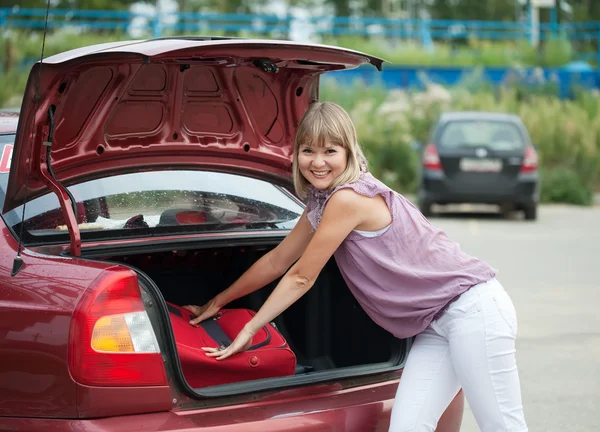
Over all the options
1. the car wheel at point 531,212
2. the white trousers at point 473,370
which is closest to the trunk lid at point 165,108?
the white trousers at point 473,370

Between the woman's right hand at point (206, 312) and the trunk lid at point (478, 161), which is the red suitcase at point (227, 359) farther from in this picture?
the trunk lid at point (478, 161)

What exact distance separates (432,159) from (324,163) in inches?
471

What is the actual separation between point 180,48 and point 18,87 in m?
18.6

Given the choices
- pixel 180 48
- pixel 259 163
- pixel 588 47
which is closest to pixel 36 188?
pixel 180 48

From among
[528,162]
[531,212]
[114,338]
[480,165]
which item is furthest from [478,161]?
[114,338]

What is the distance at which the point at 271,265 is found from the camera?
11.6 ft

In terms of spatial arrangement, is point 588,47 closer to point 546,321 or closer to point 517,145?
point 517,145

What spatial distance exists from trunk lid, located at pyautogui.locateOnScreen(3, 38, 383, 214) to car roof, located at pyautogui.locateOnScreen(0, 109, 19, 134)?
0.48 metres

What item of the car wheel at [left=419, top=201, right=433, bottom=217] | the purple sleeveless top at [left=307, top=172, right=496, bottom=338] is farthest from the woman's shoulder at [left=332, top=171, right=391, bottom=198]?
the car wheel at [left=419, top=201, right=433, bottom=217]

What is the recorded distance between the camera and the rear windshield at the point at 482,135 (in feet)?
49.2

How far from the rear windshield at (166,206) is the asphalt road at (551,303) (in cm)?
175

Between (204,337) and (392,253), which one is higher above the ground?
(392,253)

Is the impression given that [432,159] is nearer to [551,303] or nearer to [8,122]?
[551,303]

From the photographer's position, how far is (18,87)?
2050 cm
